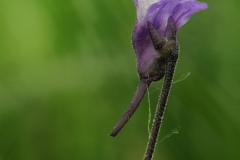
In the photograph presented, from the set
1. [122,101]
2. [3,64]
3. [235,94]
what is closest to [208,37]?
[235,94]

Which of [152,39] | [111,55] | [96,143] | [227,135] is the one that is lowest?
[227,135]

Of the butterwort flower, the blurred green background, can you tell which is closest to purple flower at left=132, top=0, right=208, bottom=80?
the butterwort flower

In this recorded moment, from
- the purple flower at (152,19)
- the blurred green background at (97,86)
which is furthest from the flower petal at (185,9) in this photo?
the blurred green background at (97,86)

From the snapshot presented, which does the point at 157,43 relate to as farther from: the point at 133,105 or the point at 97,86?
the point at 97,86

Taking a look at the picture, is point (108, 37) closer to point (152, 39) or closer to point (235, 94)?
point (235, 94)

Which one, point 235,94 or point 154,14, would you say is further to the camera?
point 235,94

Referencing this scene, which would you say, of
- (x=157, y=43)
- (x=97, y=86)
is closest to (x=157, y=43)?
(x=157, y=43)

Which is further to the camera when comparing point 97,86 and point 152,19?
point 97,86
